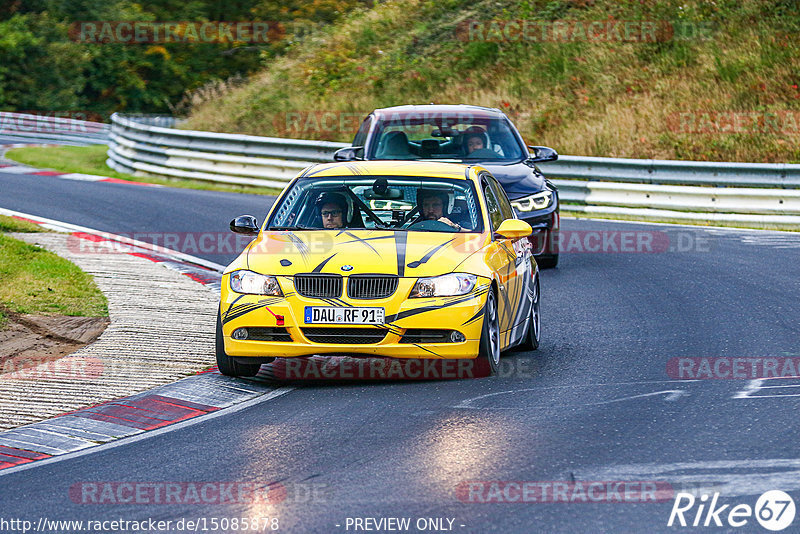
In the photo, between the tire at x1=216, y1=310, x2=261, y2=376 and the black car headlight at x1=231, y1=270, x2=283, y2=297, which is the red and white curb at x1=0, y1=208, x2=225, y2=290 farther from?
the black car headlight at x1=231, y1=270, x2=283, y2=297

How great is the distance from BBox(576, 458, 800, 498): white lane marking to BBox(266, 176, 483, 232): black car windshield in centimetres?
365

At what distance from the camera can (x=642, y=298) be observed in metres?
13.0

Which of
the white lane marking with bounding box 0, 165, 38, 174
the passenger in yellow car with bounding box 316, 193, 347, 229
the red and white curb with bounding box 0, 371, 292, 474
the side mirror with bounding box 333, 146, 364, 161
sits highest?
the side mirror with bounding box 333, 146, 364, 161

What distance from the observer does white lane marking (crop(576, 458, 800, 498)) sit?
19.9 ft

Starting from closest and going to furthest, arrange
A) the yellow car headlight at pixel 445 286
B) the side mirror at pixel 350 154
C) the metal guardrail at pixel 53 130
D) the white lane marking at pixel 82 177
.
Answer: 1. the yellow car headlight at pixel 445 286
2. the side mirror at pixel 350 154
3. the white lane marking at pixel 82 177
4. the metal guardrail at pixel 53 130

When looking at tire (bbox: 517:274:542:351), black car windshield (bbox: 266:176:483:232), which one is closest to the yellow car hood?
black car windshield (bbox: 266:176:483:232)

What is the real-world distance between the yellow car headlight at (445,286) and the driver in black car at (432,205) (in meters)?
1.09

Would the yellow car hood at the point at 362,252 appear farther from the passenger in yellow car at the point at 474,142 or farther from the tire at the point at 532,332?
the passenger in yellow car at the point at 474,142

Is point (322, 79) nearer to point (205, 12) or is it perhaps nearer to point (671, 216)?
point (671, 216)

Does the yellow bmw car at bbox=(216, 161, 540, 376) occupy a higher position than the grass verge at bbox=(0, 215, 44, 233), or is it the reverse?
the yellow bmw car at bbox=(216, 161, 540, 376)

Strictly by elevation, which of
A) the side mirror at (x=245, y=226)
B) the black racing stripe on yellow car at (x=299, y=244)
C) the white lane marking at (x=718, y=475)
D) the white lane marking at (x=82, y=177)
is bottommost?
the white lane marking at (x=718, y=475)

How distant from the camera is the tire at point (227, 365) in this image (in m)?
9.09

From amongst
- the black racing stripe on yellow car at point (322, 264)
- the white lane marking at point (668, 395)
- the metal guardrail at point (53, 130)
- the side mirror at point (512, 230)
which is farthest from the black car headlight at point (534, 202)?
the metal guardrail at point (53, 130)

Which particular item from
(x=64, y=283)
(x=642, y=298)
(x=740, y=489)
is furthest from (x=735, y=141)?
(x=740, y=489)
